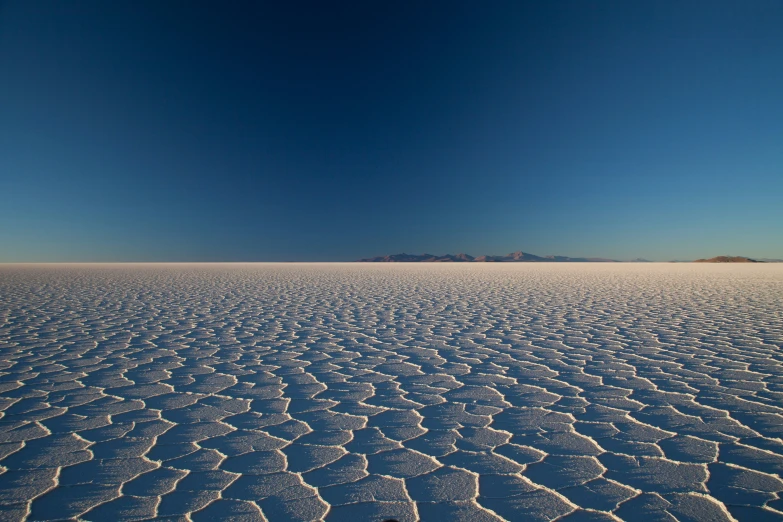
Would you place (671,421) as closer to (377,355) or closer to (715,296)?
(377,355)

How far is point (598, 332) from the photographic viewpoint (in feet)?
14.6

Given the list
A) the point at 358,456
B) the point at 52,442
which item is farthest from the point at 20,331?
the point at 358,456

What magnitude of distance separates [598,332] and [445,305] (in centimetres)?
281

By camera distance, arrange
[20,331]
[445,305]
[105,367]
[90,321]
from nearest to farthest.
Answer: [105,367] → [20,331] → [90,321] → [445,305]

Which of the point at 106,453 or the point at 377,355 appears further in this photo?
the point at 377,355

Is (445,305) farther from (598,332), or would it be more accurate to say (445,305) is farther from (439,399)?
(439,399)

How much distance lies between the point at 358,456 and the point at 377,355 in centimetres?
175

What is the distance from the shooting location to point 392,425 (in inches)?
81.9

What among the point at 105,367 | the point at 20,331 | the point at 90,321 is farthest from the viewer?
the point at 90,321

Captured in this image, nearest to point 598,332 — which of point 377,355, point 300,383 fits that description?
point 377,355

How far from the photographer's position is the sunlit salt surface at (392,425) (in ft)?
4.74

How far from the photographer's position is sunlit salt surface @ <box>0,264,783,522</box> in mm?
1445

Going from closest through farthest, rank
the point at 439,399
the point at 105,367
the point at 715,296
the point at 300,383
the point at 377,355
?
1. the point at 439,399
2. the point at 300,383
3. the point at 105,367
4. the point at 377,355
5. the point at 715,296

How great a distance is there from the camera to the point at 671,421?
2092mm
